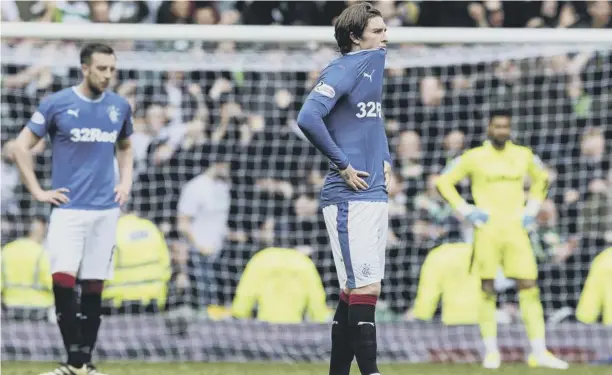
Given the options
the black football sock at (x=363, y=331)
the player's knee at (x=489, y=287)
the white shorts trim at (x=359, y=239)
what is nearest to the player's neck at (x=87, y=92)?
the white shorts trim at (x=359, y=239)

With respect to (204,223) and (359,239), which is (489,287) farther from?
(359,239)

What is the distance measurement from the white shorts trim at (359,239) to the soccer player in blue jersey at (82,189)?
2.54m

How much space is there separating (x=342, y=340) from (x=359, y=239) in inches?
23.3

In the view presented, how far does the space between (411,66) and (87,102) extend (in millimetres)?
4065

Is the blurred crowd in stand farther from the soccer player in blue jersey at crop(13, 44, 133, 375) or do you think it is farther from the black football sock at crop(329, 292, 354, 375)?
the black football sock at crop(329, 292, 354, 375)

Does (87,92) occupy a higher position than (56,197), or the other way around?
(87,92)

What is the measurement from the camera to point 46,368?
9.79 metres

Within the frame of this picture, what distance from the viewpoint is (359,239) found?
6582mm

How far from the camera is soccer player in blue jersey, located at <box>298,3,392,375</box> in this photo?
655 centimetres

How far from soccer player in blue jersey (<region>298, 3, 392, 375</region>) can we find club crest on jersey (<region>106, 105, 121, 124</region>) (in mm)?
2516

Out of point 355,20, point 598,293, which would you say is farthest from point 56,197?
point 598,293

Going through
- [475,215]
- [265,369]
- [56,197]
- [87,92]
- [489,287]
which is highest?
[87,92]

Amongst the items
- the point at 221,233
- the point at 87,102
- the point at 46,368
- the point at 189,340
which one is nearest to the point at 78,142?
the point at 87,102

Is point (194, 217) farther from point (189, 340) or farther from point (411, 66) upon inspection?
point (411, 66)
